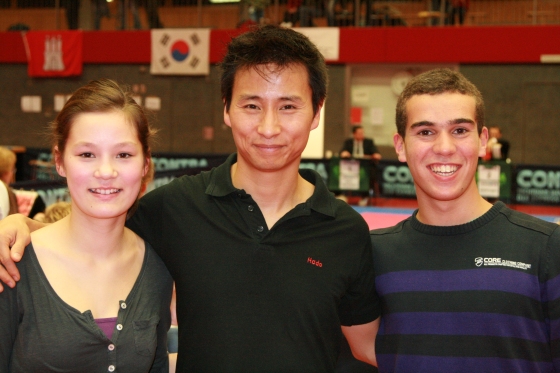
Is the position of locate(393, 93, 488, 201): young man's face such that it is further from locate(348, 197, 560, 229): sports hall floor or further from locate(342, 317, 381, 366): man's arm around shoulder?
locate(348, 197, 560, 229): sports hall floor

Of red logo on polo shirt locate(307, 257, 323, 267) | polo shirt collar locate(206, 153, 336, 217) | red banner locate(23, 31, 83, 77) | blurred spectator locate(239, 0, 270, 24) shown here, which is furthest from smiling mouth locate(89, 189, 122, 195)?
red banner locate(23, 31, 83, 77)

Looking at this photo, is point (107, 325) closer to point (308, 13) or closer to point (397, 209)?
point (397, 209)

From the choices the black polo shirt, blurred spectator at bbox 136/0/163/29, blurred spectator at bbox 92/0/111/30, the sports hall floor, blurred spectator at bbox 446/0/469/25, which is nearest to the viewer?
the black polo shirt

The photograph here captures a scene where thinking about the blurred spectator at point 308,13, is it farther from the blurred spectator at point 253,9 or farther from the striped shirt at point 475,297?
the striped shirt at point 475,297

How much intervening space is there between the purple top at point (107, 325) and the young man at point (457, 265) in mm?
1137

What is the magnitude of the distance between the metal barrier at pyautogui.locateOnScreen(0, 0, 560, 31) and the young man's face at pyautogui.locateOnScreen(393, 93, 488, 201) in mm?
14519

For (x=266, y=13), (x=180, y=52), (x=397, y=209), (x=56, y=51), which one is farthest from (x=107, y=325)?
(x=56, y=51)

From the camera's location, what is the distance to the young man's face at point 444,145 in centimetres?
279

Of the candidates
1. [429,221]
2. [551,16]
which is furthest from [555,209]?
[429,221]

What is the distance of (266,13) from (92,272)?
18.9 metres

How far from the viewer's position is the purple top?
7.86 feet

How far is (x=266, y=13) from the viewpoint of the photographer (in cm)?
2050

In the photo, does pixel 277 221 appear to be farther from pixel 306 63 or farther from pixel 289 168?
pixel 306 63

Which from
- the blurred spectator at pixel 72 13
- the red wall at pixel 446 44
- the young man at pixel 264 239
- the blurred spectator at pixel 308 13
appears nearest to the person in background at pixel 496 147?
the red wall at pixel 446 44
